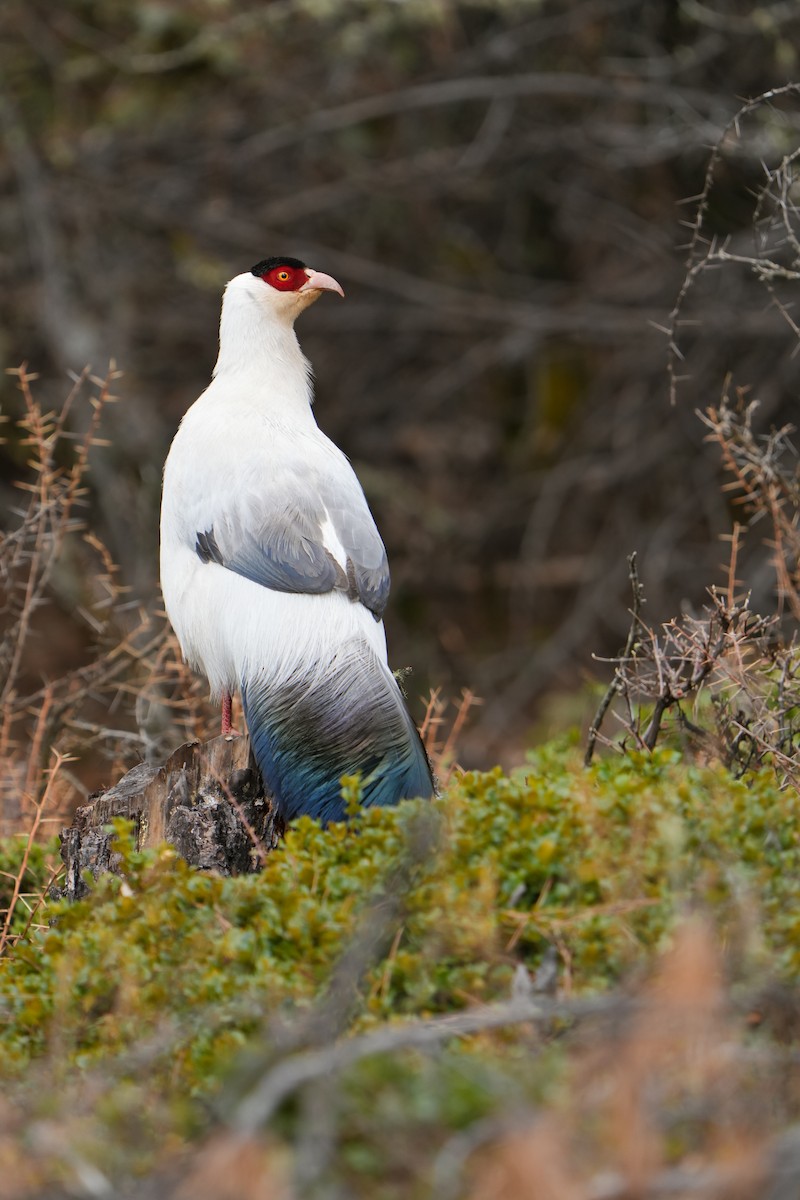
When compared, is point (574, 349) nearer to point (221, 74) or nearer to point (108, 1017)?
point (221, 74)

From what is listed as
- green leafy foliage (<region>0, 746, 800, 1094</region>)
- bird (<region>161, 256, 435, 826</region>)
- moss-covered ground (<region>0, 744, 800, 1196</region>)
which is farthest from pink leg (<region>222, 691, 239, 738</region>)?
green leafy foliage (<region>0, 746, 800, 1094</region>)

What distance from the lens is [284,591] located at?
5555 mm

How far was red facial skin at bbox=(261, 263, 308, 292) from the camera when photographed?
672 cm

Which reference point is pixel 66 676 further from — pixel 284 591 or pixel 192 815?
pixel 192 815

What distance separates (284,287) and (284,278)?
44 mm

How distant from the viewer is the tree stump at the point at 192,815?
4.98m

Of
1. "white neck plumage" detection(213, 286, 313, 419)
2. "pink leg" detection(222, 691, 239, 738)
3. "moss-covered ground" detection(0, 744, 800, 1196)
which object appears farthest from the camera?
"white neck plumage" detection(213, 286, 313, 419)

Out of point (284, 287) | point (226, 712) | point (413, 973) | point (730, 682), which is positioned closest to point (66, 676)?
point (226, 712)

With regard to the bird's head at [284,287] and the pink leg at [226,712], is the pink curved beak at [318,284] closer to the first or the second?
the bird's head at [284,287]

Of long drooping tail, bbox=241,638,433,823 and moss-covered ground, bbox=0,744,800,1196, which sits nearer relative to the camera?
moss-covered ground, bbox=0,744,800,1196

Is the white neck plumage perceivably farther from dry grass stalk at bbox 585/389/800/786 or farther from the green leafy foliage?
the green leafy foliage

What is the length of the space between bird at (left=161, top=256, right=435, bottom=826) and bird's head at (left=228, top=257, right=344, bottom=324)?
183 millimetres

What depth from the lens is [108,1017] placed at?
355 centimetres

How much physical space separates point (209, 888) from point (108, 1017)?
0.50 m
